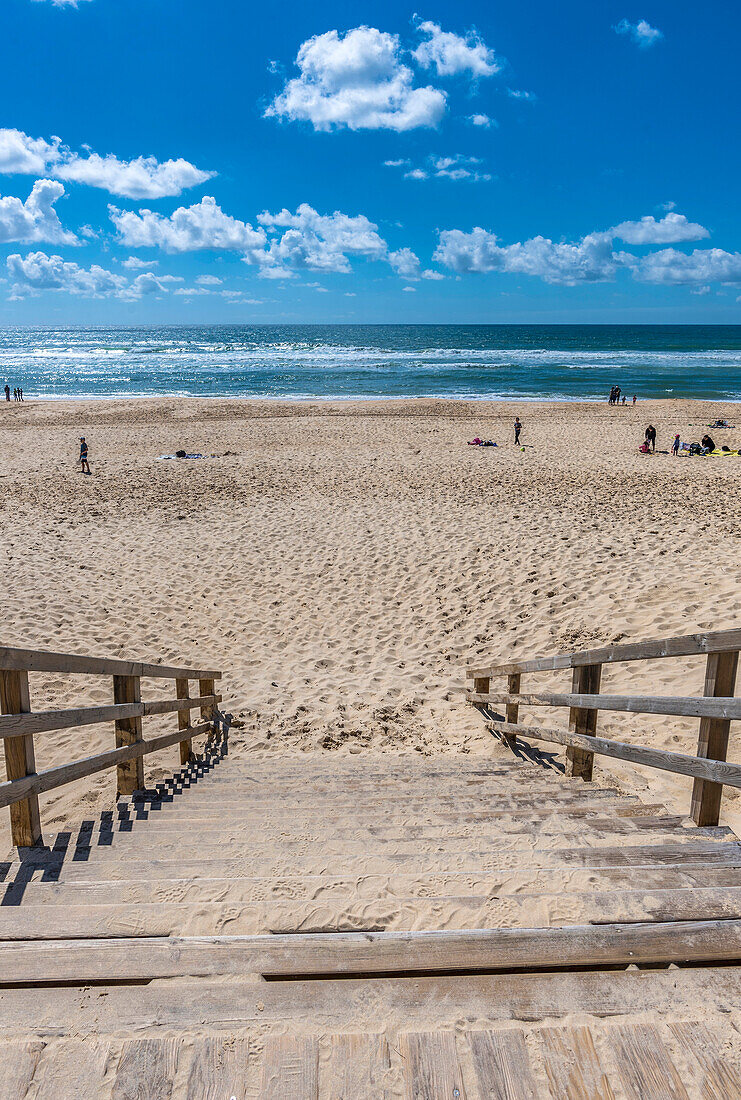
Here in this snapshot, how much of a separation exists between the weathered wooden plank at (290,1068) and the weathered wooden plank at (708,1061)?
93cm

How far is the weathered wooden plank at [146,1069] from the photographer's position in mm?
1507

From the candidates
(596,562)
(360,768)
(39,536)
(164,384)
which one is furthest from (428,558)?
(164,384)

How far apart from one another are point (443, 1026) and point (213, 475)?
18.1 m

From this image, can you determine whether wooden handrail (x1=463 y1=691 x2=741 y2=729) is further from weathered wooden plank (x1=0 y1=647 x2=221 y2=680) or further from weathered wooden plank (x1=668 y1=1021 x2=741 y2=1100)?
weathered wooden plank (x1=0 y1=647 x2=221 y2=680)

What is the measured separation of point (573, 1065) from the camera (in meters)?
1.57

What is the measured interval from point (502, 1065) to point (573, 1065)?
18 cm

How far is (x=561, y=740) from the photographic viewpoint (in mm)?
4445

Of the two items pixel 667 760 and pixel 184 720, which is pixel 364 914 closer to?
pixel 667 760

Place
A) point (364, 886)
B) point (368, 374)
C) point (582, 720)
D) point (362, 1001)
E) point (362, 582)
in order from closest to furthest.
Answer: point (362, 1001), point (364, 886), point (582, 720), point (362, 582), point (368, 374)

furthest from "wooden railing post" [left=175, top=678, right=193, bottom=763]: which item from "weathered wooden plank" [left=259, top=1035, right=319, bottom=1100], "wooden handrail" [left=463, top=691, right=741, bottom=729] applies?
"weathered wooden plank" [left=259, top=1035, right=319, bottom=1100]

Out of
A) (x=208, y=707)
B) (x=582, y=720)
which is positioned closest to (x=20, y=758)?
(x=582, y=720)

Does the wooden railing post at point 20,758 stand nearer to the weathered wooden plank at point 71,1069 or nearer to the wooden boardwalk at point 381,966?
the wooden boardwalk at point 381,966

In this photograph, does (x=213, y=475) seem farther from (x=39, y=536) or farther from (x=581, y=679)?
(x=581, y=679)

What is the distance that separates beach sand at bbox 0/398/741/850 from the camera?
6902 millimetres
